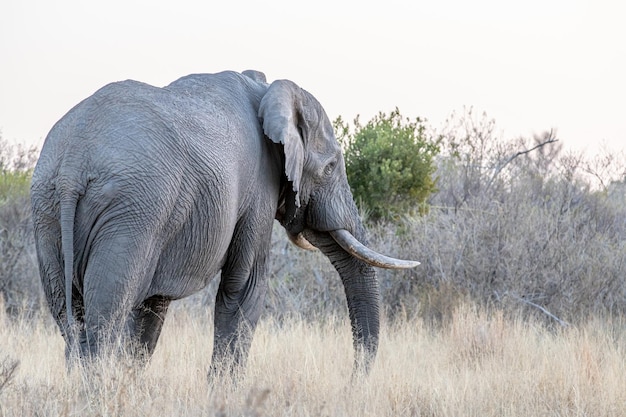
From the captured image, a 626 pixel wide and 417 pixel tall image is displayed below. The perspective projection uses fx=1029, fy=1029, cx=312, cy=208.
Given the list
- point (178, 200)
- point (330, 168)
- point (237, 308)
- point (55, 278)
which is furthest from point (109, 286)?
point (330, 168)

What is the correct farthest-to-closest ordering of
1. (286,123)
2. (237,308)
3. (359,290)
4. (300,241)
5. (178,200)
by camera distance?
1. (300,241)
2. (359,290)
3. (237,308)
4. (286,123)
5. (178,200)

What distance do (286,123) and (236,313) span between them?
4.76 feet

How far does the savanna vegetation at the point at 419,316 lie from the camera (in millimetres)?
6613

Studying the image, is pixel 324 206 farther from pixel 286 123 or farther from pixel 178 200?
pixel 178 200

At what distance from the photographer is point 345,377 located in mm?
8320

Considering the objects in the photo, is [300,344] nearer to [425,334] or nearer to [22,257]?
[425,334]

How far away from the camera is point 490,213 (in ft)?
40.3

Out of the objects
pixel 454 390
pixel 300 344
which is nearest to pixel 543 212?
pixel 300 344

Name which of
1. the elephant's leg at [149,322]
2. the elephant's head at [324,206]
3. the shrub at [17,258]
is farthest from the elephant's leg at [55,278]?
the shrub at [17,258]

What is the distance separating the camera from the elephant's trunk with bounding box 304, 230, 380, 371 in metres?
8.60

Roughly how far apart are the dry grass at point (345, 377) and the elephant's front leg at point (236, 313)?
0.20 metres

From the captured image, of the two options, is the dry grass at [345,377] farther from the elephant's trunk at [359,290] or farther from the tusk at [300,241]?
the tusk at [300,241]

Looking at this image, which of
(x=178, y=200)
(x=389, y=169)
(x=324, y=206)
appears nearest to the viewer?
(x=178, y=200)

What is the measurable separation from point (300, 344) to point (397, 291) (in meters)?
3.18
